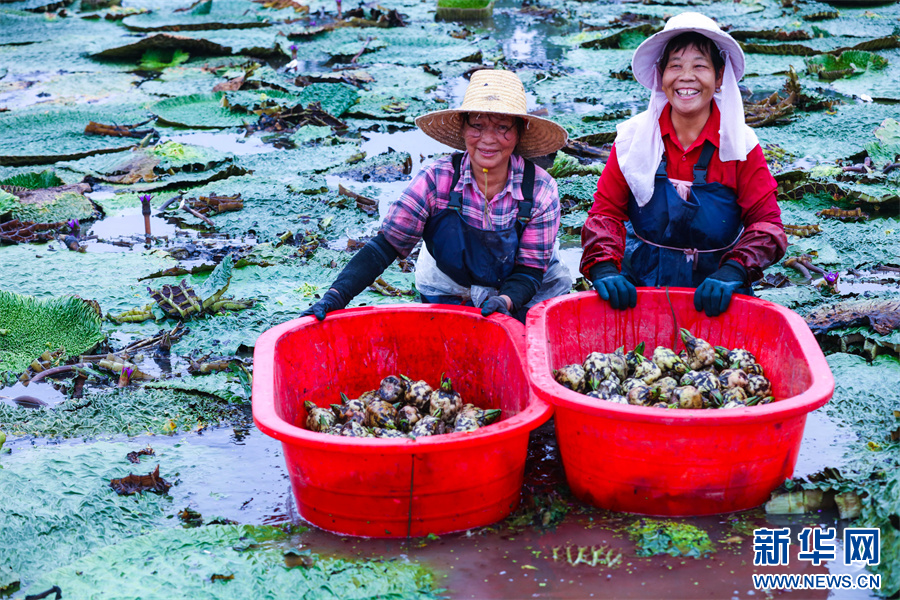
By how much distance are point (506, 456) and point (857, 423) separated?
137 centimetres

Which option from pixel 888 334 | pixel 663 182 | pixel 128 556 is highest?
pixel 663 182

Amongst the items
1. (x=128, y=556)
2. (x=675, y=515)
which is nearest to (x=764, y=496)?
(x=675, y=515)

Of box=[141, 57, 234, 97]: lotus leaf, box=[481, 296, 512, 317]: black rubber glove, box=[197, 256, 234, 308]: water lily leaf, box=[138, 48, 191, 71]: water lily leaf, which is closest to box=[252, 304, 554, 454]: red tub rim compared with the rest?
box=[481, 296, 512, 317]: black rubber glove

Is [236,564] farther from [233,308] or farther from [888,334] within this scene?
[888,334]

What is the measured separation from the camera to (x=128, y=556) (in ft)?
7.66

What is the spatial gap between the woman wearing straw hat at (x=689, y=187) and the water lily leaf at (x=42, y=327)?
2.35 metres

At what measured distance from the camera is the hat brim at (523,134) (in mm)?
3033

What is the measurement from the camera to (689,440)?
2.26m

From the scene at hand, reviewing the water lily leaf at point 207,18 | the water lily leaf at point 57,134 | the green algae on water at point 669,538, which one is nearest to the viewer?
the green algae on water at point 669,538

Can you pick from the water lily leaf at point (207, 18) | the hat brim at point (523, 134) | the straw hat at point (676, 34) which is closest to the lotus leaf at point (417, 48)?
the water lily leaf at point (207, 18)

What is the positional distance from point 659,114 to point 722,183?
36 cm

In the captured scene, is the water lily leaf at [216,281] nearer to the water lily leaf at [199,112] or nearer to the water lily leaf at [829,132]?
the water lily leaf at [199,112]

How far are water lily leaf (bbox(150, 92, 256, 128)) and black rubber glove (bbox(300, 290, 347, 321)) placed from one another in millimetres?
4774

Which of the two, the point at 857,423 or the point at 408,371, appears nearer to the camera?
the point at 857,423
